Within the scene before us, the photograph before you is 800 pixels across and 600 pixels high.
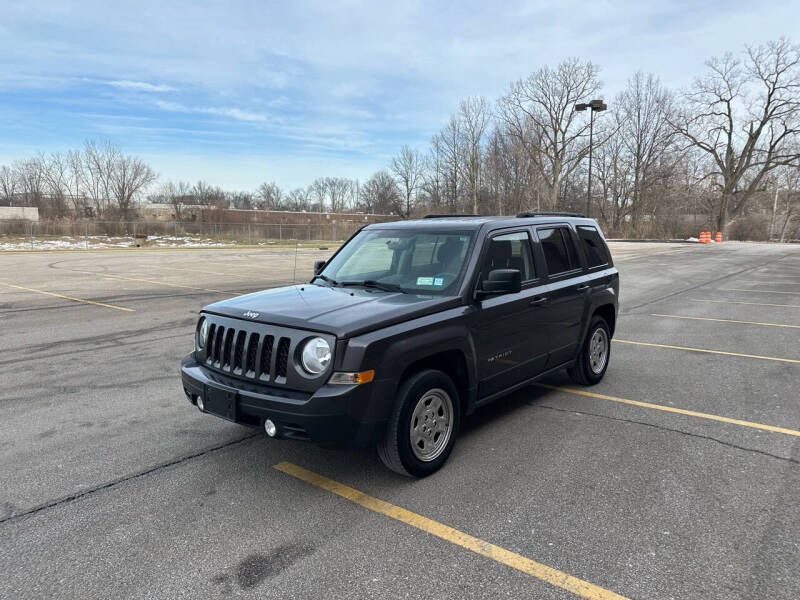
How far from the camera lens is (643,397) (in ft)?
18.9

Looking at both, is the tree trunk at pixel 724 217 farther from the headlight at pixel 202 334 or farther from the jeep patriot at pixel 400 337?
the headlight at pixel 202 334

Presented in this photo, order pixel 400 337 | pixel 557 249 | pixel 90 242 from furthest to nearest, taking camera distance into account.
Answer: pixel 90 242, pixel 557 249, pixel 400 337

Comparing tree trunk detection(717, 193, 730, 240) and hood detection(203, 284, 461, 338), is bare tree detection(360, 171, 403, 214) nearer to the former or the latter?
tree trunk detection(717, 193, 730, 240)

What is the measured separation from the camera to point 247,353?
3682 mm

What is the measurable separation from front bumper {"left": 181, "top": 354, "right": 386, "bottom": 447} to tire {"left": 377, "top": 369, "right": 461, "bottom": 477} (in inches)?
6.1

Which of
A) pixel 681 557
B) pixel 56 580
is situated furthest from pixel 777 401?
pixel 56 580

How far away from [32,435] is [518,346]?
422 centimetres

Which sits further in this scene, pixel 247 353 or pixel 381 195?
pixel 381 195

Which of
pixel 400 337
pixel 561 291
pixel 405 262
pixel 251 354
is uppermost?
pixel 405 262

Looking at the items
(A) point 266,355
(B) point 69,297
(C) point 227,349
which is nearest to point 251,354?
(A) point 266,355

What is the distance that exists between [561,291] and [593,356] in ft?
4.28

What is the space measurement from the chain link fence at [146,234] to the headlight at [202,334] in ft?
134

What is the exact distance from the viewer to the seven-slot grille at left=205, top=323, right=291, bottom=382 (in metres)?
3.54

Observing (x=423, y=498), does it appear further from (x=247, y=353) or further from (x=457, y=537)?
(x=247, y=353)
